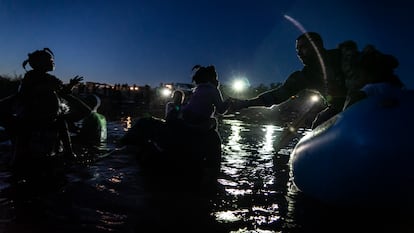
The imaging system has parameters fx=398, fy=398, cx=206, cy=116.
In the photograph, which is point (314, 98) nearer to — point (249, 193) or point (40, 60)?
point (249, 193)

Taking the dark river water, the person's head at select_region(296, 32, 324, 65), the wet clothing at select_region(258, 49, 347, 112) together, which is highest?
the person's head at select_region(296, 32, 324, 65)

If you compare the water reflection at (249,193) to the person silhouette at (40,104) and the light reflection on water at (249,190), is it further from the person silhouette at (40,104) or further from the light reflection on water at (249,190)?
the person silhouette at (40,104)

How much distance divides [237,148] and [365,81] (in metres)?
6.54

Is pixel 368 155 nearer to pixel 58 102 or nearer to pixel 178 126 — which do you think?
pixel 178 126

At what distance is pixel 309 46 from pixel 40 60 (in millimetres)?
4517

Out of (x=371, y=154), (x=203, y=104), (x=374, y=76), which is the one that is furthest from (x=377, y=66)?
(x=203, y=104)

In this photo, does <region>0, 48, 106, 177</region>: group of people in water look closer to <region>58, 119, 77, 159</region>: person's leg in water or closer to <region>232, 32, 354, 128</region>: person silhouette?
<region>58, 119, 77, 159</region>: person's leg in water

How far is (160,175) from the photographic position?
695cm

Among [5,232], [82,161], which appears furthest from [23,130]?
[5,232]

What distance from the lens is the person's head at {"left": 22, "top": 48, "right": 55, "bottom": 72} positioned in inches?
269

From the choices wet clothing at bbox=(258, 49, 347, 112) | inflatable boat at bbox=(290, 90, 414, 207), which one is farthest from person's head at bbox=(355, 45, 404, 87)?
wet clothing at bbox=(258, 49, 347, 112)

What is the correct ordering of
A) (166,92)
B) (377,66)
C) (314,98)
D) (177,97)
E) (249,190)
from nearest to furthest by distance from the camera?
(377,66)
(249,190)
(314,98)
(177,97)
(166,92)

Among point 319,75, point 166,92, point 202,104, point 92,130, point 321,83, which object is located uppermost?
point 166,92

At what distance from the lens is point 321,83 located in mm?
6344
